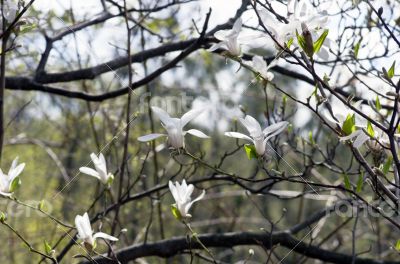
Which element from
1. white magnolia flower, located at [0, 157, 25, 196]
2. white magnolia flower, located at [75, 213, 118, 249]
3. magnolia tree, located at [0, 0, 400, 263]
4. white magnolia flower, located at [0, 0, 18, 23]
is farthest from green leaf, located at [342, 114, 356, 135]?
white magnolia flower, located at [0, 0, 18, 23]

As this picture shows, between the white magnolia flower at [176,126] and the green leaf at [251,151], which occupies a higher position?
the white magnolia flower at [176,126]

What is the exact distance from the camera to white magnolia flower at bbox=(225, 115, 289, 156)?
1.13 metres

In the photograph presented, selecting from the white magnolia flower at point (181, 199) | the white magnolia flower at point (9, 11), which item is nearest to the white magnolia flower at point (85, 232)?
the white magnolia flower at point (181, 199)

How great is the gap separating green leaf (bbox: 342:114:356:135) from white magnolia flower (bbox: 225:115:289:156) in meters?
0.11

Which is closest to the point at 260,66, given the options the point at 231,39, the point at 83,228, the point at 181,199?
the point at 231,39

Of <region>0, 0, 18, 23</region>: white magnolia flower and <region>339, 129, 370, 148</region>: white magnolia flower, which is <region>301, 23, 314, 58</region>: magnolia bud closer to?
<region>339, 129, 370, 148</region>: white magnolia flower

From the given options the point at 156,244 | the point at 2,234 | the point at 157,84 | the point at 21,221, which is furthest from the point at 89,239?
the point at 21,221

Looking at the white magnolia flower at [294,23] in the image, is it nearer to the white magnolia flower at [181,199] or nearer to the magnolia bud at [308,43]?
the magnolia bud at [308,43]

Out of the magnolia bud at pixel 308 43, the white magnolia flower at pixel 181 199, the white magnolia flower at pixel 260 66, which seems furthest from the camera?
the white magnolia flower at pixel 260 66

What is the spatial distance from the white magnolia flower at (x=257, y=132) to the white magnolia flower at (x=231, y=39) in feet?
0.56

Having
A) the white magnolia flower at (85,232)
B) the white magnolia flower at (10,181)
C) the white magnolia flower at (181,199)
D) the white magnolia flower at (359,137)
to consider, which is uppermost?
the white magnolia flower at (359,137)

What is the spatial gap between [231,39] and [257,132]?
20cm

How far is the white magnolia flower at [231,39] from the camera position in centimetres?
122

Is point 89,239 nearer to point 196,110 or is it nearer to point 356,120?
point 196,110
